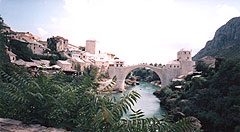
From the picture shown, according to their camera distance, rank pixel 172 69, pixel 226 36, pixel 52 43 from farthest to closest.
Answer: pixel 226 36 → pixel 52 43 → pixel 172 69

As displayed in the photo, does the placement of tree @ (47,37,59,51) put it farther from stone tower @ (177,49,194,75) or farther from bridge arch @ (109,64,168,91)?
stone tower @ (177,49,194,75)

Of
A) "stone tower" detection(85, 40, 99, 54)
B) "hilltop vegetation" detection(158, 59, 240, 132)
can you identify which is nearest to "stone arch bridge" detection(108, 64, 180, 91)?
"hilltop vegetation" detection(158, 59, 240, 132)

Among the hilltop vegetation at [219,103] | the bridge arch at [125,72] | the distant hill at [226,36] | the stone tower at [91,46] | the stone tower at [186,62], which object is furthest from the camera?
the distant hill at [226,36]

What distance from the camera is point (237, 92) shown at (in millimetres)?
9031

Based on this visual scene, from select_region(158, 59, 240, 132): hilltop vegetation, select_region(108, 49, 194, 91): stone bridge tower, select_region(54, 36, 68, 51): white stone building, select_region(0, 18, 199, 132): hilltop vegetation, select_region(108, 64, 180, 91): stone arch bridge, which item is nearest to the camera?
select_region(0, 18, 199, 132): hilltop vegetation

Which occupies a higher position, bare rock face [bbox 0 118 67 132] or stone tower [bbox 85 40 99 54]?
stone tower [bbox 85 40 99 54]

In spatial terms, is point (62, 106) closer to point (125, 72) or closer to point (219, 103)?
point (219, 103)

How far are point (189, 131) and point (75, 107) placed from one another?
1.23 m

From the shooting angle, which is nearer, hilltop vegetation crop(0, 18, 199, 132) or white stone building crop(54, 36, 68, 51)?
hilltop vegetation crop(0, 18, 199, 132)

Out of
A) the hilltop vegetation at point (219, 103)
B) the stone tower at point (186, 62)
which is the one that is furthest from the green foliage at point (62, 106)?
the stone tower at point (186, 62)

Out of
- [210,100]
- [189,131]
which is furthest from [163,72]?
[189,131]

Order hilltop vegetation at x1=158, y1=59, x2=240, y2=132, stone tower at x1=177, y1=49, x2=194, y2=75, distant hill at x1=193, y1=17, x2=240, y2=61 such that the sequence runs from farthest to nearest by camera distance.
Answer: distant hill at x1=193, y1=17, x2=240, y2=61 → stone tower at x1=177, y1=49, x2=194, y2=75 → hilltop vegetation at x1=158, y1=59, x2=240, y2=132

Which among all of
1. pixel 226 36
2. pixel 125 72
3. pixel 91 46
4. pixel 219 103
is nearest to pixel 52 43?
pixel 91 46

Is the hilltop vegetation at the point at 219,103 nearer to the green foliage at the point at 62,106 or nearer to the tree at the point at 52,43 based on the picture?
the green foliage at the point at 62,106
